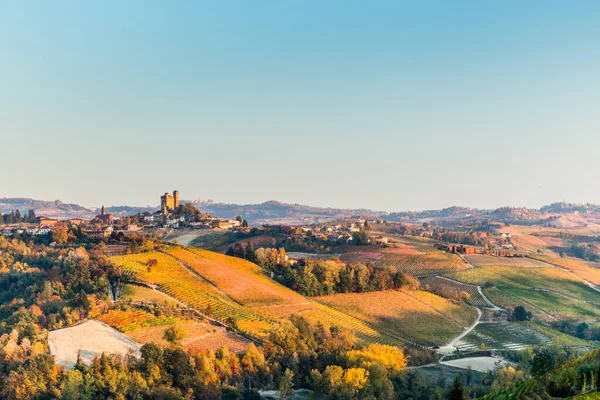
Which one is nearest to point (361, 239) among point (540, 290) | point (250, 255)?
point (250, 255)

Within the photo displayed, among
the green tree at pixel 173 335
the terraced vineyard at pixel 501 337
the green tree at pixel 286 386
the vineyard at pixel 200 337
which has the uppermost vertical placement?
the green tree at pixel 173 335

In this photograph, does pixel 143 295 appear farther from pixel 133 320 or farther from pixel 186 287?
pixel 133 320

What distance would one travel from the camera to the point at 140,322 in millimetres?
51250

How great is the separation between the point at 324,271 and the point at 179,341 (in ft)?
129

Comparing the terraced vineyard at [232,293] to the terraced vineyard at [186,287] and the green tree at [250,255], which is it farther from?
the green tree at [250,255]

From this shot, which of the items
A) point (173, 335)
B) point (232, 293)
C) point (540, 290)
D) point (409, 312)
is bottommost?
point (409, 312)

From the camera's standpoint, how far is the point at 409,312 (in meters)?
76.5

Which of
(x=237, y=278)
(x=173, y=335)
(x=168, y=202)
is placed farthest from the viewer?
(x=168, y=202)

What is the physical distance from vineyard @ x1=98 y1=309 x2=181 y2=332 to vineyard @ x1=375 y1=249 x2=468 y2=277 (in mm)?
59646

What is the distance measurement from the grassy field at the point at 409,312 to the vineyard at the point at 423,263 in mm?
21509

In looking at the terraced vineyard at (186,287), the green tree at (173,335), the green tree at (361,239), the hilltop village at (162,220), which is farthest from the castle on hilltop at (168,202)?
the green tree at (173,335)

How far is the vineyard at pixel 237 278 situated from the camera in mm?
70625

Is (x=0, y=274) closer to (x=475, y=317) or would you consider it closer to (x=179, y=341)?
(x=179, y=341)

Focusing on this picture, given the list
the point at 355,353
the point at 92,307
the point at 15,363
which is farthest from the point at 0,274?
the point at 355,353
